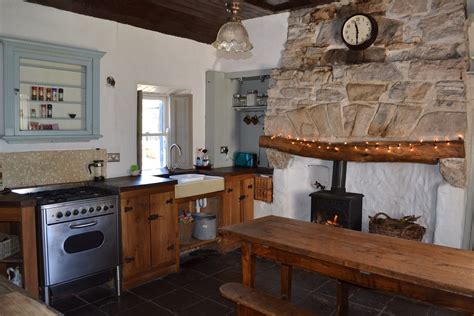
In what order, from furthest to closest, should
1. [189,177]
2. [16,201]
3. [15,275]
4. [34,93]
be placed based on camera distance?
[189,177], [34,93], [15,275], [16,201]

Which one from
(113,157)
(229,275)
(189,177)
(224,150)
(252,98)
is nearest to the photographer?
(229,275)

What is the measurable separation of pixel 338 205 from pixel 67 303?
2768 mm

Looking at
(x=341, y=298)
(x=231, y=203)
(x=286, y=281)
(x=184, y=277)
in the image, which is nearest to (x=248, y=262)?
(x=286, y=281)

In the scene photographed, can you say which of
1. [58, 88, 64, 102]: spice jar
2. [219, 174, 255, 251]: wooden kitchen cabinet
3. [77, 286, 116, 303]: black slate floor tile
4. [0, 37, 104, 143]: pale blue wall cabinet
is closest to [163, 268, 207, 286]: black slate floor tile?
[77, 286, 116, 303]: black slate floor tile

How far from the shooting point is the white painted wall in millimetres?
3510

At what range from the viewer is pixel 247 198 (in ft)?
16.2

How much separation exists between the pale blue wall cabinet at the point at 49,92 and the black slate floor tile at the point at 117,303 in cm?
159

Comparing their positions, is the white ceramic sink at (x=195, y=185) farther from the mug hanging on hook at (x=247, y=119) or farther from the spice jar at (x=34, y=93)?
the spice jar at (x=34, y=93)

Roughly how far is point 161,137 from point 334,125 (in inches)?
91.0

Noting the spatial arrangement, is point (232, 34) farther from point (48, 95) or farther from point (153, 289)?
point (153, 289)

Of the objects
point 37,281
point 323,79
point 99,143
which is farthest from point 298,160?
point 37,281

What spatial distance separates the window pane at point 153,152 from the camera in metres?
4.95

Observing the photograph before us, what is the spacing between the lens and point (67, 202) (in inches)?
124

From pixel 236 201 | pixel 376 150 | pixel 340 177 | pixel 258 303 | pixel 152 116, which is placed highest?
pixel 152 116
